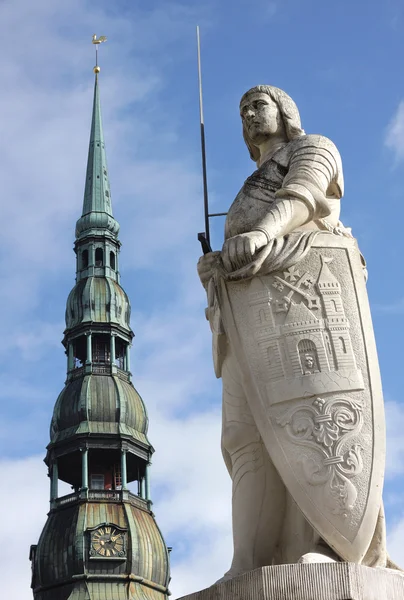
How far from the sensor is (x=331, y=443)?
313 inches

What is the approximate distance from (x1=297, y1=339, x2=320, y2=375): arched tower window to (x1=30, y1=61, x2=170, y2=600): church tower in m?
65.7

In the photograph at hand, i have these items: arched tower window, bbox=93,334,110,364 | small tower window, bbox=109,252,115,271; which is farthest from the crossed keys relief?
small tower window, bbox=109,252,115,271

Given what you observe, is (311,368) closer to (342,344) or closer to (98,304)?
(342,344)

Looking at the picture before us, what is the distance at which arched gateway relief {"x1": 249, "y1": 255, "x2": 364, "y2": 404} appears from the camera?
8.12 metres

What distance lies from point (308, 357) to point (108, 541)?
222 ft

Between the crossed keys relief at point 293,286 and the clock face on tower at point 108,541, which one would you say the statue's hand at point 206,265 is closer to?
the crossed keys relief at point 293,286

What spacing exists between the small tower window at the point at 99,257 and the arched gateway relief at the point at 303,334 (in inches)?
3010

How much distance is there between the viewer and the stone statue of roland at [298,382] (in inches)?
310

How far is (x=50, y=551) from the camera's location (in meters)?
74.9

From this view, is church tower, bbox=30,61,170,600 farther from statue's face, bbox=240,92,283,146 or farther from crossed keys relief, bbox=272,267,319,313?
crossed keys relief, bbox=272,267,319,313

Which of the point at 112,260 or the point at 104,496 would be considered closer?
the point at 104,496

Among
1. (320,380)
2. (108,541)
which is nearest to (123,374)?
(108,541)

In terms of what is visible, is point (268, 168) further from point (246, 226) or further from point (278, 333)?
point (278, 333)

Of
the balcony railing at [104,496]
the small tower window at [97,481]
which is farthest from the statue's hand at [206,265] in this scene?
the small tower window at [97,481]
